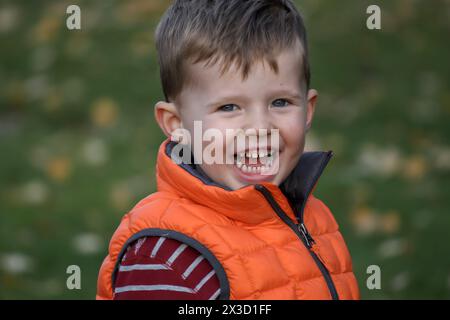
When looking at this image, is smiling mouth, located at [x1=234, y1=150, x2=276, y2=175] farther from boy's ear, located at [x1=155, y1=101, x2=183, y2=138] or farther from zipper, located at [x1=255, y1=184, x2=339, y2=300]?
boy's ear, located at [x1=155, y1=101, x2=183, y2=138]

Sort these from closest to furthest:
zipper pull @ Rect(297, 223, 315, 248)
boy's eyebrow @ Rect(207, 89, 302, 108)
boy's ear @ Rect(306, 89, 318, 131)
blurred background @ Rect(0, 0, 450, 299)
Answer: boy's eyebrow @ Rect(207, 89, 302, 108) → zipper pull @ Rect(297, 223, 315, 248) → boy's ear @ Rect(306, 89, 318, 131) → blurred background @ Rect(0, 0, 450, 299)

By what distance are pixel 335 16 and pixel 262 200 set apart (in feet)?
14.6

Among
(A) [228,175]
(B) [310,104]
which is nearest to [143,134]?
(B) [310,104]

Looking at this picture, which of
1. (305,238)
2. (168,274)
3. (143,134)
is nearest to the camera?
(168,274)

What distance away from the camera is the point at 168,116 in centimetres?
269

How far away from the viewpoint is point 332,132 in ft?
18.3

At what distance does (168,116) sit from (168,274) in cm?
55

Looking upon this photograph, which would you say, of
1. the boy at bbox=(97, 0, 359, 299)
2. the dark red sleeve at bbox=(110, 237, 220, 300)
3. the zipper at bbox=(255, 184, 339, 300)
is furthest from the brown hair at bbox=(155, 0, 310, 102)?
the dark red sleeve at bbox=(110, 237, 220, 300)

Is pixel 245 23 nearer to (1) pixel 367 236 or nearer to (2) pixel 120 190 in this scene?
(1) pixel 367 236

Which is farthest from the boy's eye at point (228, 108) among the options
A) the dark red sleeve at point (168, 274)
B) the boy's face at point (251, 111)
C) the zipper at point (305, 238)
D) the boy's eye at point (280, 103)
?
the dark red sleeve at point (168, 274)

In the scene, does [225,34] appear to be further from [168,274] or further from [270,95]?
[168,274]

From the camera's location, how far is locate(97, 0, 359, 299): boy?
93.7 inches

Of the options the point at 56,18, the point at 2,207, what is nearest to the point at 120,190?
the point at 2,207

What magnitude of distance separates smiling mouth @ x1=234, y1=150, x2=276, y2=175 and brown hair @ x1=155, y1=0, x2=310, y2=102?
0.23 metres
